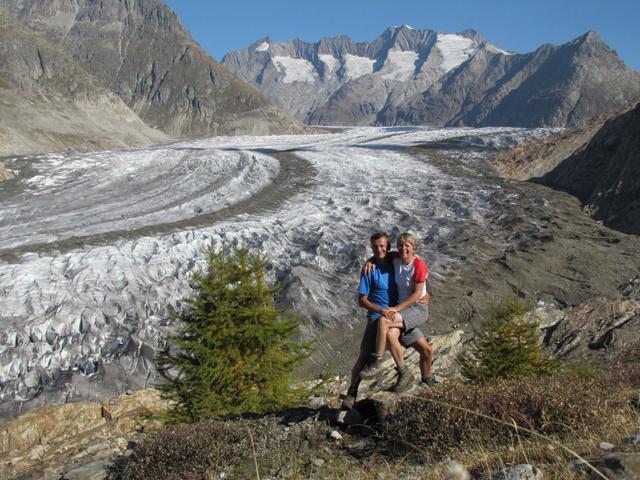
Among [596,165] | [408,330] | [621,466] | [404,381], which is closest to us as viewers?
[621,466]

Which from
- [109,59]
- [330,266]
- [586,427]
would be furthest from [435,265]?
[109,59]

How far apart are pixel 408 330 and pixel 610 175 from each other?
2002cm

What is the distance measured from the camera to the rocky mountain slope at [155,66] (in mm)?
144375

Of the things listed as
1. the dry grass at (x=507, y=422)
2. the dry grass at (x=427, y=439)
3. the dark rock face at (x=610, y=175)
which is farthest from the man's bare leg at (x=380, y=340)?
the dark rock face at (x=610, y=175)

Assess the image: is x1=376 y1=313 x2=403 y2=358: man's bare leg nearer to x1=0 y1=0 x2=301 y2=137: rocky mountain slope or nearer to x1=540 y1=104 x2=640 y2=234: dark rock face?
x1=540 y1=104 x2=640 y2=234: dark rock face

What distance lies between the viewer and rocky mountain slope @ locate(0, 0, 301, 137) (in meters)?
144

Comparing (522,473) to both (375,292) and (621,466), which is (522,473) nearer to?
(621,466)

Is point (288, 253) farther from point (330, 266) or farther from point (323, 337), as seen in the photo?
point (323, 337)

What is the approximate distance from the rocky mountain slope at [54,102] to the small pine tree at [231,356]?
6774 cm

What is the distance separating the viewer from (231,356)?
7457 mm

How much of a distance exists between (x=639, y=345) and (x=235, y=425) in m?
7.65

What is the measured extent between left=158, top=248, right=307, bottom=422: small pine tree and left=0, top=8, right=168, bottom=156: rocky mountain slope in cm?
6774

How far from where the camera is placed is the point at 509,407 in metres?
4.64

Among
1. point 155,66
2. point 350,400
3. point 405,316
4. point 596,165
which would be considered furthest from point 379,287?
point 155,66
